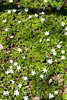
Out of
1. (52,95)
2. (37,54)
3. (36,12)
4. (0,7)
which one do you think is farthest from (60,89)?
(0,7)

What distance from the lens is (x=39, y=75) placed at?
151 inches

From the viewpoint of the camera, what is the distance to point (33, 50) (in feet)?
13.5

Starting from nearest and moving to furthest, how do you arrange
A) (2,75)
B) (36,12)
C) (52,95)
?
(52,95), (2,75), (36,12)

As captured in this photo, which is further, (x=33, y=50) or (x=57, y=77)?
(x=33, y=50)

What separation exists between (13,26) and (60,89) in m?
1.84

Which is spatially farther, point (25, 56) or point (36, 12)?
point (36, 12)

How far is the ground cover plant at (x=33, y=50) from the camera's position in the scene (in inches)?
147

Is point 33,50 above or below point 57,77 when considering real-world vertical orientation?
above

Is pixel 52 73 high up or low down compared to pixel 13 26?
down

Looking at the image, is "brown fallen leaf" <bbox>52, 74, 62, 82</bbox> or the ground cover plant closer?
the ground cover plant

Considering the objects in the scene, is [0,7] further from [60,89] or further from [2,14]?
[60,89]

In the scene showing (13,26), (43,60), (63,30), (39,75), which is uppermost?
(13,26)

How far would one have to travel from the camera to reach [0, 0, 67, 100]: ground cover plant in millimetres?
3724

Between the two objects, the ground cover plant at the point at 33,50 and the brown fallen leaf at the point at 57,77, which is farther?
the brown fallen leaf at the point at 57,77
